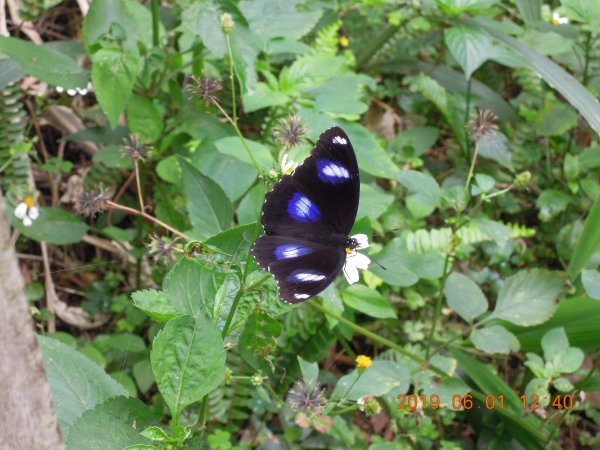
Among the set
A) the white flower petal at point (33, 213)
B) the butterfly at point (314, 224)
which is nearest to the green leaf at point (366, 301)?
the butterfly at point (314, 224)

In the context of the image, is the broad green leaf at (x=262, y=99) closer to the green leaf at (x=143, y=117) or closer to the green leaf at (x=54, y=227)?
the green leaf at (x=143, y=117)

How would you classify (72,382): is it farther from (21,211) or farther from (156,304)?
(21,211)

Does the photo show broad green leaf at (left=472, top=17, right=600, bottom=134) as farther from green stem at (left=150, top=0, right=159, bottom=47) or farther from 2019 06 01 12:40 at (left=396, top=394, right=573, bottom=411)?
green stem at (left=150, top=0, right=159, bottom=47)

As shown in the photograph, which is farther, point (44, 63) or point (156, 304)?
point (44, 63)

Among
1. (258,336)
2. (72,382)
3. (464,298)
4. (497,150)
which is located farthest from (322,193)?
(497,150)

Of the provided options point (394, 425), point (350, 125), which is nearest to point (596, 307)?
point (394, 425)

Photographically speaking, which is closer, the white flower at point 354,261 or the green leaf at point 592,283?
the white flower at point 354,261

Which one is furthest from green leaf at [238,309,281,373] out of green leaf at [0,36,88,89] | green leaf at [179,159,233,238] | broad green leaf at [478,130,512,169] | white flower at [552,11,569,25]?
white flower at [552,11,569,25]

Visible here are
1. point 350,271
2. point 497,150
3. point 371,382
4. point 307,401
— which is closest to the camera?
point 350,271
